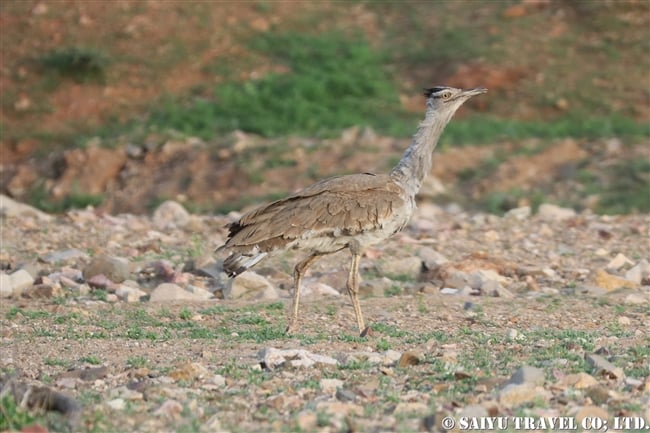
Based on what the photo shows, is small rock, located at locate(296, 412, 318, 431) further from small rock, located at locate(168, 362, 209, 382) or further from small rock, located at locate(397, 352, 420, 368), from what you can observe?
small rock, located at locate(397, 352, 420, 368)

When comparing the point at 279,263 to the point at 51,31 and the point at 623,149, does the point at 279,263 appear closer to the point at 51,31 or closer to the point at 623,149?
the point at 623,149

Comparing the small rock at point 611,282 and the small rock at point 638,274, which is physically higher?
the small rock at point 611,282

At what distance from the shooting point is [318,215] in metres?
7.27

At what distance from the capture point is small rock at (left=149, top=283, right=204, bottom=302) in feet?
29.0

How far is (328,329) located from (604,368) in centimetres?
235

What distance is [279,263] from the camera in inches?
408

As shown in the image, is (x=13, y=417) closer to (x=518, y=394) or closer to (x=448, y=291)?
(x=518, y=394)

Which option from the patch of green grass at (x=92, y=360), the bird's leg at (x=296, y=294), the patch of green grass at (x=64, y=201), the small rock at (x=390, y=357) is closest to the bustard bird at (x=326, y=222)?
the bird's leg at (x=296, y=294)

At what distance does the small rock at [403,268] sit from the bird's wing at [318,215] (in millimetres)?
2647

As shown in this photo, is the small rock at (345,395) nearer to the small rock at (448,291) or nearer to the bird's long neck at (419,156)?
the bird's long neck at (419,156)

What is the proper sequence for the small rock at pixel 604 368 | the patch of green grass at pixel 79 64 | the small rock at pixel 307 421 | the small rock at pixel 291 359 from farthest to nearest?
the patch of green grass at pixel 79 64 → the small rock at pixel 291 359 → the small rock at pixel 604 368 → the small rock at pixel 307 421

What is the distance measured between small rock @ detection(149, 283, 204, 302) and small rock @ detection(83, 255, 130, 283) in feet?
2.54

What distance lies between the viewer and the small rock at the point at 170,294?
348 inches

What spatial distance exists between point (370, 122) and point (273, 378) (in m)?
12.9
